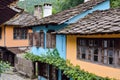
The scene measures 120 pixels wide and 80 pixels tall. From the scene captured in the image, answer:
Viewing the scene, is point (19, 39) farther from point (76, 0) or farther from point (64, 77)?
point (64, 77)

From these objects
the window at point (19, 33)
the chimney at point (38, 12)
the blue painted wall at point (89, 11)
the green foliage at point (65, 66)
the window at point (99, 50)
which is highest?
the chimney at point (38, 12)

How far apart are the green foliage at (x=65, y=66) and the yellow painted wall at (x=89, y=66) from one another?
8.7 inches

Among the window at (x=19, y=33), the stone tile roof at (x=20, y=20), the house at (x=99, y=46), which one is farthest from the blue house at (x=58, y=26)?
the window at (x=19, y=33)

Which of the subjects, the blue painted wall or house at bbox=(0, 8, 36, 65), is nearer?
the blue painted wall

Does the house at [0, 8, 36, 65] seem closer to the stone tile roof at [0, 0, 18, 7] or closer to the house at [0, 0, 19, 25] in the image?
the house at [0, 0, 19, 25]

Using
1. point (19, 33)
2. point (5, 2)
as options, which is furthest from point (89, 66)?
point (19, 33)

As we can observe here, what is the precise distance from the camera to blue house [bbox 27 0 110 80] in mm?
15352

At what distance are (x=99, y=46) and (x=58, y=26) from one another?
15.9 feet

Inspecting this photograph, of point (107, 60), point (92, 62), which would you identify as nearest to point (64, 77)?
point (92, 62)

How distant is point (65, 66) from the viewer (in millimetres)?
14359

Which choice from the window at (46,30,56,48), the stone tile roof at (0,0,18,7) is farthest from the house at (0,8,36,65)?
the stone tile roof at (0,0,18,7)

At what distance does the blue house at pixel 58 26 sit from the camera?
1535 centimetres

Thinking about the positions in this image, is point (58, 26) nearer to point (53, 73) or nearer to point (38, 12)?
point (53, 73)

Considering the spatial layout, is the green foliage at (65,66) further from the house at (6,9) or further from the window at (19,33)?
the window at (19,33)
